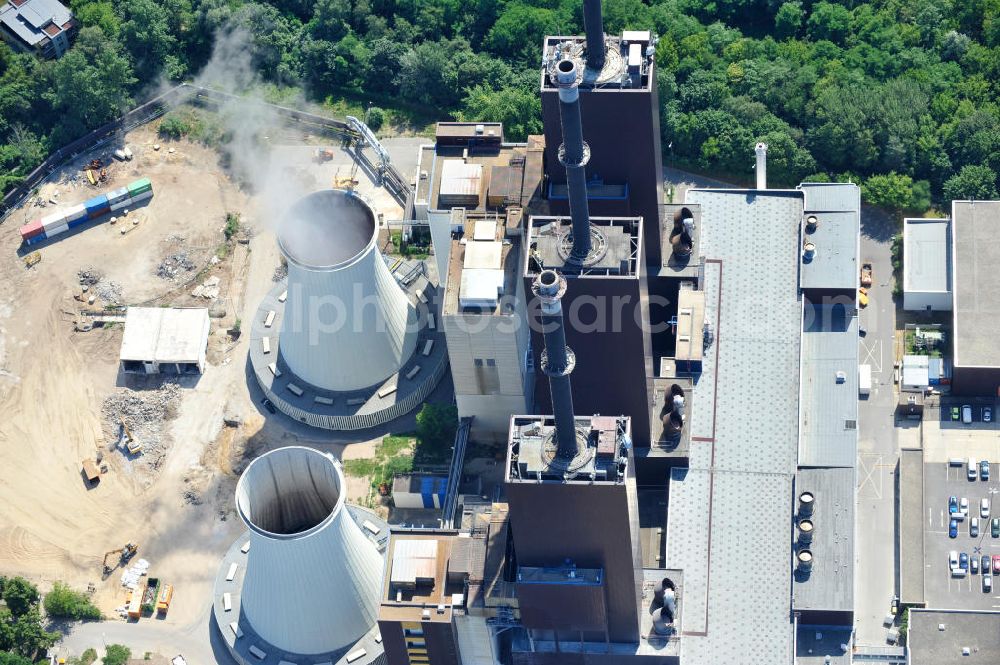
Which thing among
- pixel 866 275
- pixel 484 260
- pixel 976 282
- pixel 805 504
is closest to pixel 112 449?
pixel 484 260

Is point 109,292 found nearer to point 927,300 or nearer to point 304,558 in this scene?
point 304,558

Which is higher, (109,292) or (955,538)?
(109,292)

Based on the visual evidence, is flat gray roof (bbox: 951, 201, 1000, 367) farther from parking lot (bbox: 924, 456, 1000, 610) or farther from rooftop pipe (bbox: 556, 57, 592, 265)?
rooftop pipe (bbox: 556, 57, 592, 265)

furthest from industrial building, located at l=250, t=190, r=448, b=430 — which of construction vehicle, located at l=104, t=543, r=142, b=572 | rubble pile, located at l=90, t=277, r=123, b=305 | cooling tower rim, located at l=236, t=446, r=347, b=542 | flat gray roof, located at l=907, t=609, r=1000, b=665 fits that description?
flat gray roof, located at l=907, t=609, r=1000, b=665

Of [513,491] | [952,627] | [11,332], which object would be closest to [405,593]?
[513,491]

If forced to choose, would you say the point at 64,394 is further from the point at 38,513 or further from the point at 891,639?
the point at 891,639
